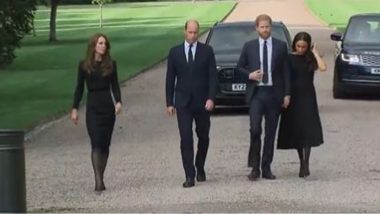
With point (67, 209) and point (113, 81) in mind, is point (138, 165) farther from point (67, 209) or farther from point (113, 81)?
point (67, 209)

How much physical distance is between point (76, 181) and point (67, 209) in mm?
1962

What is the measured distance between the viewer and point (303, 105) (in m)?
12.8

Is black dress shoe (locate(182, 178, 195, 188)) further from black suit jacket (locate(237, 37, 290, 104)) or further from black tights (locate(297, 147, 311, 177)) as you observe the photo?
black tights (locate(297, 147, 311, 177))

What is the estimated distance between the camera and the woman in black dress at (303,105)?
1272 centimetres

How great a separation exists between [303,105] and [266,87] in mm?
532

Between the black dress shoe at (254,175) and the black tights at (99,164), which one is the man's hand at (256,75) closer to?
the black dress shoe at (254,175)

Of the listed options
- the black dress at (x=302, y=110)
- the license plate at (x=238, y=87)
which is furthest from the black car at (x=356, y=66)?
the black dress at (x=302, y=110)

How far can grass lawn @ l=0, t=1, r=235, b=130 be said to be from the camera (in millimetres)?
22125

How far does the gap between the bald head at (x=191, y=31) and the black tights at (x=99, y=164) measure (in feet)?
5.08

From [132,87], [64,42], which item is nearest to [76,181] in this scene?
[132,87]

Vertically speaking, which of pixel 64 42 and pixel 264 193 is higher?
pixel 264 193

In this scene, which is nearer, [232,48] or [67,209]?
[67,209]

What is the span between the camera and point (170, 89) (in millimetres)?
12312

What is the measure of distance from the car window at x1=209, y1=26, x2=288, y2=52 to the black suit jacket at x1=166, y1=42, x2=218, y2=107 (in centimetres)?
862
